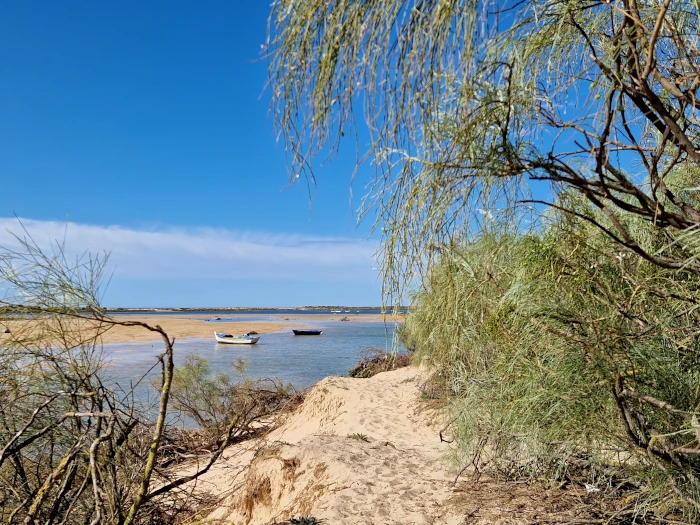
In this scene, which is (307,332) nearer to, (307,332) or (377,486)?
(307,332)

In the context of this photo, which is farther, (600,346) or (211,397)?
(211,397)

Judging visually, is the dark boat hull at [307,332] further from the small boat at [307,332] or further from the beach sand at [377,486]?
the beach sand at [377,486]

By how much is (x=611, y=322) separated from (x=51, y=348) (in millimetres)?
3259

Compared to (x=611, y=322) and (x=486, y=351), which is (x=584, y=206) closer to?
(x=611, y=322)

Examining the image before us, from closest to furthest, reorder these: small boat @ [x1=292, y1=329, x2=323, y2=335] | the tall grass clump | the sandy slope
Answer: the tall grass clump < the sandy slope < small boat @ [x1=292, y1=329, x2=323, y2=335]

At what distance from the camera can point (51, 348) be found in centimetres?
294

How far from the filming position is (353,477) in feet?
20.7

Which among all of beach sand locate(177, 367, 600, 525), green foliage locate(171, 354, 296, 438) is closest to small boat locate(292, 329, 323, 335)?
green foliage locate(171, 354, 296, 438)

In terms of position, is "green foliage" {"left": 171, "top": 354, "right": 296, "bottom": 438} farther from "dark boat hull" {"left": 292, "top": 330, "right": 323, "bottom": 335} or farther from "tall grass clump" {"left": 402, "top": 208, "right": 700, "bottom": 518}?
"dark boat hull" {"left": 292, "top": 330, "right": 323, "bottom": 335}

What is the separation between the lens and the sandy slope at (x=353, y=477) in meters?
5.38

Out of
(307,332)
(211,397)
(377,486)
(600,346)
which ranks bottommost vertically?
(307,332)


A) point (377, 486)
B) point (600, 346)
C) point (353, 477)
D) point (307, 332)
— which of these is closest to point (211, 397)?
point (353, 477)

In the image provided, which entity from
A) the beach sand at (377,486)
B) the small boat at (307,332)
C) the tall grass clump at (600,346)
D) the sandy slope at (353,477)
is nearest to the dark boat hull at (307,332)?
the small boat at (307,332)

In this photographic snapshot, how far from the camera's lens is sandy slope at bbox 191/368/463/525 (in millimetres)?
5383
